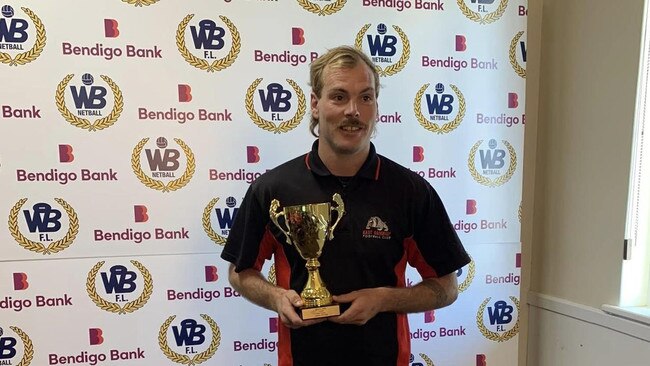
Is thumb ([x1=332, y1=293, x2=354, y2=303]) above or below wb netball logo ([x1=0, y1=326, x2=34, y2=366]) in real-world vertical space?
above

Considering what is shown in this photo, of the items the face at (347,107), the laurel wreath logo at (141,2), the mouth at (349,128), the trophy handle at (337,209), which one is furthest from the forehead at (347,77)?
the laurel wreath logo at (141,2)

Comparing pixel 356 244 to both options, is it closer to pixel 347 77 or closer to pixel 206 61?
pixel 347 77

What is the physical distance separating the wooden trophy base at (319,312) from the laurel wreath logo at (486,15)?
1391 millimetres

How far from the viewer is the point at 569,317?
82.5 inches

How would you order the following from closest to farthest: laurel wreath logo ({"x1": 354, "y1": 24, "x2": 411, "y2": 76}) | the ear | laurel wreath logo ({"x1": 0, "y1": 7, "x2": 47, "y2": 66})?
1. the ear
2. laurel wreath logo ({"x1": 0, "y1": 7, "x2": 47, "y2": 66})
3. laurel wreath logo ({"x1": 354, "y1": 24, "x2": 411, "y2": 76})

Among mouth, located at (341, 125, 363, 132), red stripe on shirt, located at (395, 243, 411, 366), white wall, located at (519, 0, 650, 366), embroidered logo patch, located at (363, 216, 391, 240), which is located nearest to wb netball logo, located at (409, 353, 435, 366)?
white wall, located at (519, 0, 650, 366)

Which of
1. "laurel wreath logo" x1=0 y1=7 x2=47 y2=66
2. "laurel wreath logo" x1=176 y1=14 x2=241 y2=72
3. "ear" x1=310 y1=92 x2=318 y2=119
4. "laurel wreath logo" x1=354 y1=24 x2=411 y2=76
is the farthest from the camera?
"laurel wreath logo" x1=354 y1=24 x2=411 y2=76

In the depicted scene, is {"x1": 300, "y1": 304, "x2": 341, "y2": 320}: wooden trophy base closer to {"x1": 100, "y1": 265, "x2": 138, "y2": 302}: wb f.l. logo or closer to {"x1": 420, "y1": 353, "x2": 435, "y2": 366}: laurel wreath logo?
{"x1": 100, "y1": 265, "x2": 138, "y2": 302}: wb f.l. logo

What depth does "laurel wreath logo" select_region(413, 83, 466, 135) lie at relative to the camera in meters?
1.98

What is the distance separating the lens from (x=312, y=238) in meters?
1.27

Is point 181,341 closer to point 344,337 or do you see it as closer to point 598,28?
point 344,337

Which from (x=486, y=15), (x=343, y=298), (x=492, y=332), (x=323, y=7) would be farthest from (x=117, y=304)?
(x=486, y=15)

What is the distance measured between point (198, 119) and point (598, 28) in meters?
1.64

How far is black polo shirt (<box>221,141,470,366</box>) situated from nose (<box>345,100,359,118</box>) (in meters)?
0.16
